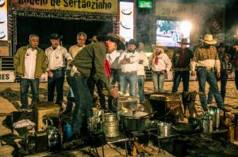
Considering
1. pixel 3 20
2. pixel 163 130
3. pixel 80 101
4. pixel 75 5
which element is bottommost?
pixel 163 130

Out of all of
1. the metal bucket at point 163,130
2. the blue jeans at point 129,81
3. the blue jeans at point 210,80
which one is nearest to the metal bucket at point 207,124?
the metal bucket at point 163,130

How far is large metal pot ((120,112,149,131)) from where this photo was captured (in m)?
6.36

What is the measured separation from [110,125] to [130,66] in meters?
4.06

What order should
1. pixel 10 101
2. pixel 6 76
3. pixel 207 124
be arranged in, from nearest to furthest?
1. pixel 207 124
2. pixel 10 101
3. pixel 6 76

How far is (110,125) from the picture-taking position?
638cm

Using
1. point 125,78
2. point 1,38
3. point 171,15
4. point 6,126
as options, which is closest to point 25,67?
point 6,126

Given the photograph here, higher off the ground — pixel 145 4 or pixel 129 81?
pixel 145 4

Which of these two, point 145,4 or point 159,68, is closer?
point 159,68

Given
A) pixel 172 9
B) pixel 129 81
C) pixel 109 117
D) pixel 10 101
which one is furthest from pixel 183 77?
pixel 172 9

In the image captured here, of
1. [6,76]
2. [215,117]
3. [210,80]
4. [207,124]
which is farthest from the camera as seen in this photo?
[6,76]

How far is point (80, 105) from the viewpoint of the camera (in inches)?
259

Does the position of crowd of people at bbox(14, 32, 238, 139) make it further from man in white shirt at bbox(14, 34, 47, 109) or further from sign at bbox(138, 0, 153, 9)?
sign at bbox(138, 0, 153, 9)

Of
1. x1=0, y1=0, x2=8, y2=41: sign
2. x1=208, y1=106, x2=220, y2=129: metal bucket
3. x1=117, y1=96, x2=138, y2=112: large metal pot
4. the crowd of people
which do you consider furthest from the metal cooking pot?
x1=0, y1=0, x2=8, y2=41: sign

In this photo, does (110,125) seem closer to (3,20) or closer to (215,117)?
(215,117)
